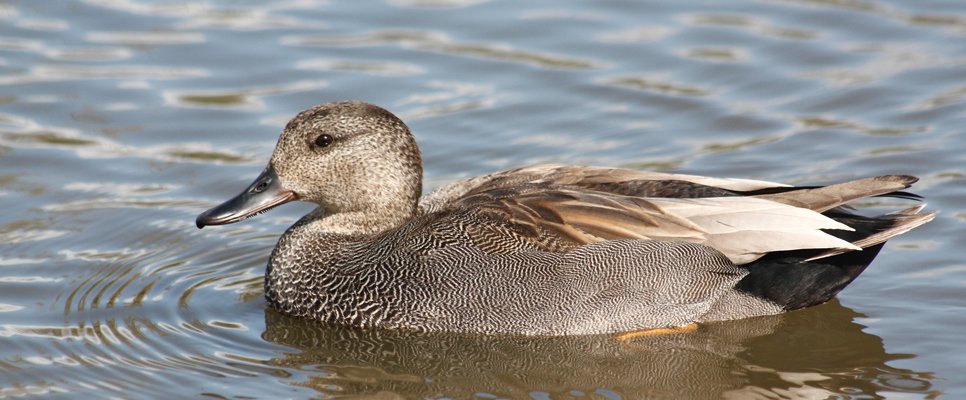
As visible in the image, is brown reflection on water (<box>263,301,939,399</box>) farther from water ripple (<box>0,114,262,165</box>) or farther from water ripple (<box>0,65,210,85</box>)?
water ripple (<box>0,65,210,85</box>)

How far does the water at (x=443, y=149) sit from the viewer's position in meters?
5.77

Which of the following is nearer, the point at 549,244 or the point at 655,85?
the point at 549,244

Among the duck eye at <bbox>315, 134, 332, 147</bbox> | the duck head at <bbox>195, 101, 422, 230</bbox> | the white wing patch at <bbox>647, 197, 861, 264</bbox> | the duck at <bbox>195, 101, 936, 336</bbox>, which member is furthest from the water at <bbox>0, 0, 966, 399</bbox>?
the duck eye at <bbox>315, 134, 332, 147</bbox>

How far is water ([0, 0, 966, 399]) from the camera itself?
577 centimetres

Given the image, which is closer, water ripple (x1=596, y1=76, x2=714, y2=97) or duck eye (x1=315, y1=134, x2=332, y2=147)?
duck eye (x1=315, y1=134, x2=332, y2=147)

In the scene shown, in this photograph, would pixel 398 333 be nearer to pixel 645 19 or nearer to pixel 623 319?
pixel 623 319

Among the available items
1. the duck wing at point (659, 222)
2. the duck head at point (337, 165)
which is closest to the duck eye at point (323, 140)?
the duck head at point (337, 165)

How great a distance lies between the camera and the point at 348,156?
6.36 metres

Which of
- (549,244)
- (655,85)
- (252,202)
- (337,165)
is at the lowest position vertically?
(549,244)

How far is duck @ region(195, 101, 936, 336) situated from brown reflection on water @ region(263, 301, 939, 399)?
0.35 ft

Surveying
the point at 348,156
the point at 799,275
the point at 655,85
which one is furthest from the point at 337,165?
the point at 655,85

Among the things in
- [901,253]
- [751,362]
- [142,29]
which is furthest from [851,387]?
[142,29]

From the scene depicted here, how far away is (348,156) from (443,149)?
248cm

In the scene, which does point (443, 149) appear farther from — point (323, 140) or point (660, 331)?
point (660, 331)
